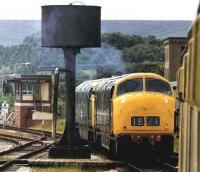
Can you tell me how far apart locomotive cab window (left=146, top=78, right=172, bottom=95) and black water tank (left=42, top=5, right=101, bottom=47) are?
1.68m

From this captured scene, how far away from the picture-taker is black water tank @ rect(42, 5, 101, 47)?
68.3 ft

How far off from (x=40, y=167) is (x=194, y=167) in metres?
12.6

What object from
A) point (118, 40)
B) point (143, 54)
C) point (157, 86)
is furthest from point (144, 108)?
point (118, 40)

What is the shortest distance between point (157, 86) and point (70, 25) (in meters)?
2.73

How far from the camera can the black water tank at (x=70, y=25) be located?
68.3 feet

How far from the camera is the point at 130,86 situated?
21375 mm

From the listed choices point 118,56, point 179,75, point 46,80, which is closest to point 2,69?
point 118,56

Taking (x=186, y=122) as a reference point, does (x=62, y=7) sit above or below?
above

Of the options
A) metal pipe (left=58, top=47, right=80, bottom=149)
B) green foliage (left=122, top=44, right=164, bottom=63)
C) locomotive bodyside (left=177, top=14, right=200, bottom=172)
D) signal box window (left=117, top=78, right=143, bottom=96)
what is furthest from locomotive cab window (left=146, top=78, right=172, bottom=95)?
green foliage (left=122, top=44, right=164, bottom=63)

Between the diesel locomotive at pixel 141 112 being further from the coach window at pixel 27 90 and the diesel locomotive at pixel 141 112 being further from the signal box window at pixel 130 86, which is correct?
the coach window at pixel 27 90

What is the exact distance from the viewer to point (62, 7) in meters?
20.8

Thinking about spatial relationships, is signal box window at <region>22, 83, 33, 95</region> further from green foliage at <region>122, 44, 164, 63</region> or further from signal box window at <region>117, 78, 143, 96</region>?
signal box window at <region>117, 78, 143, 96</region>

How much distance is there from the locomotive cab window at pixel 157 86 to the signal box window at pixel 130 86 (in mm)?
205

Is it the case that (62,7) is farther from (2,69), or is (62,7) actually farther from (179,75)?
(2,69)
